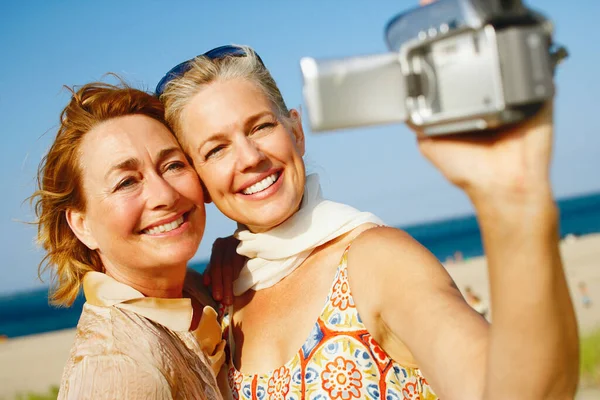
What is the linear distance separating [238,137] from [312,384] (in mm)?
1051

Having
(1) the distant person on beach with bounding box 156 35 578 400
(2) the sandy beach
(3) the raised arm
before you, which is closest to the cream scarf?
(1) the distant person on beach with bounding box 156 35 578 400

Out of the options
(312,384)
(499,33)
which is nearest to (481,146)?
(499,33)

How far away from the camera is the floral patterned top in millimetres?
2094

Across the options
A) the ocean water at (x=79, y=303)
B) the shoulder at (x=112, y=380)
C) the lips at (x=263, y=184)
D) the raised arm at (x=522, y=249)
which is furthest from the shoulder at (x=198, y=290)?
the ocean water at (x=79, y=303)

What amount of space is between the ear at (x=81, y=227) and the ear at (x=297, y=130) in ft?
3.30

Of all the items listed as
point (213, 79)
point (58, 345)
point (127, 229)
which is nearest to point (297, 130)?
point (213, 79)

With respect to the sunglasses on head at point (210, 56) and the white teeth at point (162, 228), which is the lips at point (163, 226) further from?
the sunglasses on head at point (210, 56)

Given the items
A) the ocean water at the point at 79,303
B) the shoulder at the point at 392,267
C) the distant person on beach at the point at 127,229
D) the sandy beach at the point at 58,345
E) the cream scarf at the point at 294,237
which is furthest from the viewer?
the ocean water at the point at 79,303

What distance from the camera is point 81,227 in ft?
9.23

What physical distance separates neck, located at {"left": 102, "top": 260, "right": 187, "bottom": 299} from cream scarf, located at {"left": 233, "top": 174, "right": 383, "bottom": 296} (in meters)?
0.29

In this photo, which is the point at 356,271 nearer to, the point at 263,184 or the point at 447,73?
the point at 263,184

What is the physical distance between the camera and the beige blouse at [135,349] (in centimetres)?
208

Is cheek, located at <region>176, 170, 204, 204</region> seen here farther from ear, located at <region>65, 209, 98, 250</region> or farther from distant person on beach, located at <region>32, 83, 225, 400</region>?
ear, located at <region>65, 209, 98, 250</region>

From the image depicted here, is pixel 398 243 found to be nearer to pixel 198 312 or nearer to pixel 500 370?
pixel 500 370
